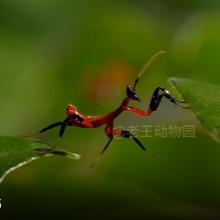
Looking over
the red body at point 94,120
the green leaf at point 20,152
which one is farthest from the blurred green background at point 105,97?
the green leaf at point 20,152

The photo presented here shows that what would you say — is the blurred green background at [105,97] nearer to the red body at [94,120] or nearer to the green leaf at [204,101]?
the red body at [94,120]

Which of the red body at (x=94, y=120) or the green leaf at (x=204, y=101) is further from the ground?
the green leaf at (x=204, y=101)

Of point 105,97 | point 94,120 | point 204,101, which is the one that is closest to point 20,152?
point 94,120

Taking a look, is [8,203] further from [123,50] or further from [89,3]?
[89,3]

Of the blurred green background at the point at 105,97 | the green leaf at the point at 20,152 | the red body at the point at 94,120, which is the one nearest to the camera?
the green leaf at the point at 20,152

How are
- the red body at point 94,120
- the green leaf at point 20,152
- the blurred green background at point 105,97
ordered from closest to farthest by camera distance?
the green leaf at point 20,152 → the red body at point 94,120 → the blurred green background at point 105,97
